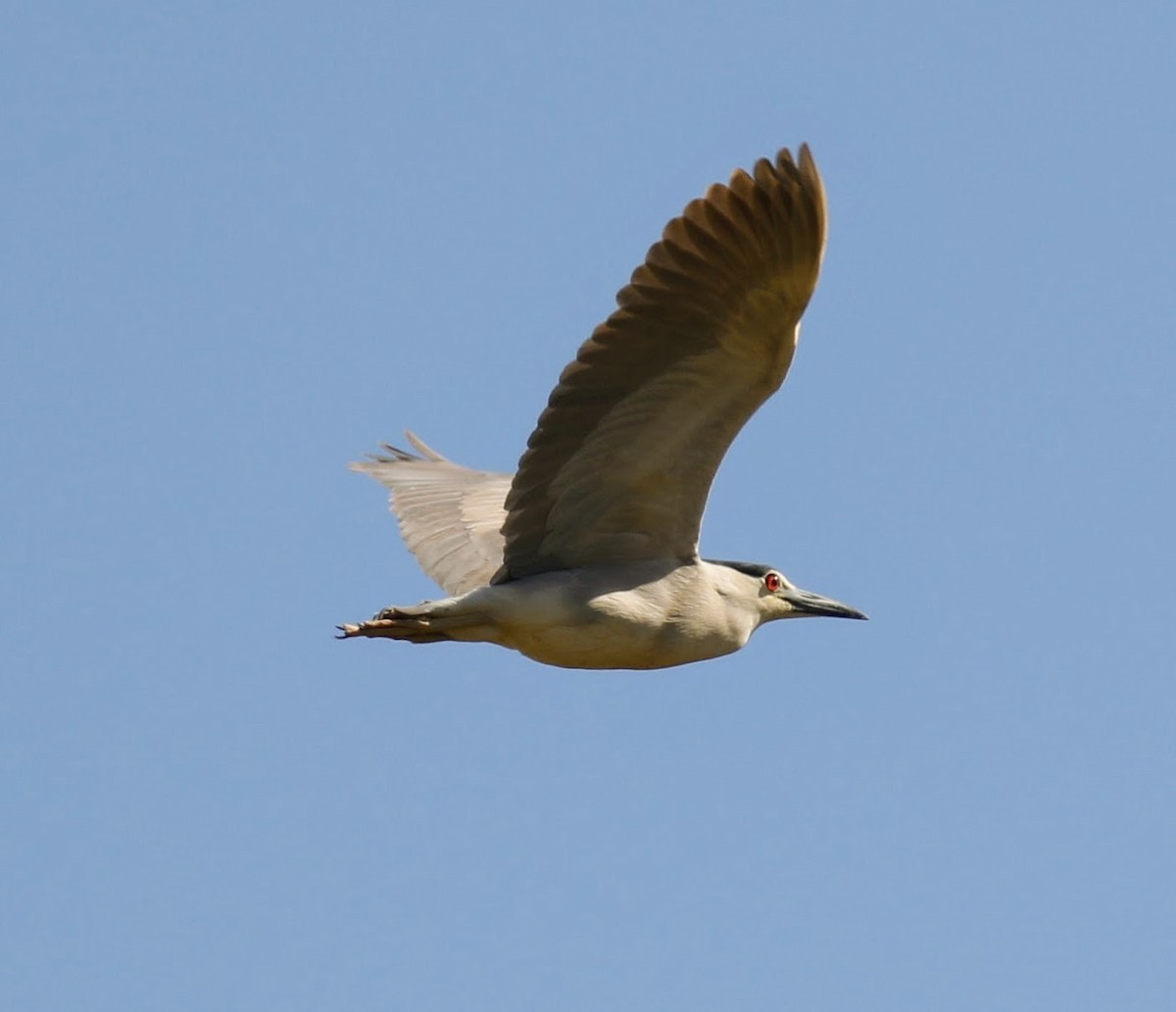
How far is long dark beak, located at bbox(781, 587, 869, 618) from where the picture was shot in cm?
1023

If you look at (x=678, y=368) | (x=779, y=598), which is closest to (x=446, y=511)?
(x=779, y=598)

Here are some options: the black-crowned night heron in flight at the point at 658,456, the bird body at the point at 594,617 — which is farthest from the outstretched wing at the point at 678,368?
the bird body at the point at 594,617

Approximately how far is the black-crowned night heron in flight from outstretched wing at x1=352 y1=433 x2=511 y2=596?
890 millimetres

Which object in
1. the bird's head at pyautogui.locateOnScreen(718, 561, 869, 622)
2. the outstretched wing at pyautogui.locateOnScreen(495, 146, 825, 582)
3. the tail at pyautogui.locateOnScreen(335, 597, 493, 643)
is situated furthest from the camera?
the bird's head at pyautogui.locateOnScreen(718, 561, 869, 622)

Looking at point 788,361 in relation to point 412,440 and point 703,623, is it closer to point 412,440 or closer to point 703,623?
point 703,623

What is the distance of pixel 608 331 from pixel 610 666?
5.77 ft

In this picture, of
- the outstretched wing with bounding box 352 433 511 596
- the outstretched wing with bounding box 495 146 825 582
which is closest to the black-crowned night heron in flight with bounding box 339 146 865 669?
the outstretched wing with bounding box 495 146 825 582

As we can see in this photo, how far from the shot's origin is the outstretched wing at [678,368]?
27.3 feet

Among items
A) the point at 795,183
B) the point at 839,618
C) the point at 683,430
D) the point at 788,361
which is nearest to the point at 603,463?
the point at 683,430

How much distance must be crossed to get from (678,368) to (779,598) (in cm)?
198

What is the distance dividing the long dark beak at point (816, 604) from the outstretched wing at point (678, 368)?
1233 mm

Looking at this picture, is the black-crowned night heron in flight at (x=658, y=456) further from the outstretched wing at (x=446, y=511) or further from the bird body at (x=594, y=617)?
the outstretched wing at (x=446, y=511)

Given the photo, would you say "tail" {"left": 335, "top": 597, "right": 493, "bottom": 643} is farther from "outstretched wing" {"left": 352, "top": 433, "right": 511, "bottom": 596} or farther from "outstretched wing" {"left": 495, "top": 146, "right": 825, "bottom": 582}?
"outstretched wing" {"left": 352, "top": 433, "right": 511, "bottom": 596}

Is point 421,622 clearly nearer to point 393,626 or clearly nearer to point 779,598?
point 393,626
